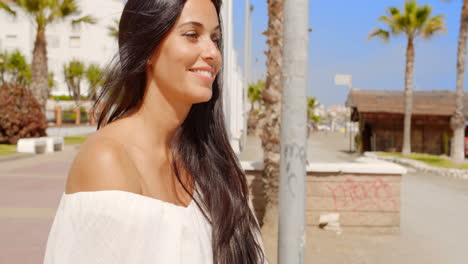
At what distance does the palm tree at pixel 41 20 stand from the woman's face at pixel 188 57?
80.1 ft

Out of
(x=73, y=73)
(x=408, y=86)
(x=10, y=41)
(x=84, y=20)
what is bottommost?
(x=408, y=86)

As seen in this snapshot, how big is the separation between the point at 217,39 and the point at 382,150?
28.6 meters

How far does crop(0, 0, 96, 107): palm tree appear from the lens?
23.4 metres

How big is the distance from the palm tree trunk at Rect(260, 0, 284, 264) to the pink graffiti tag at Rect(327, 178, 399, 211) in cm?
95

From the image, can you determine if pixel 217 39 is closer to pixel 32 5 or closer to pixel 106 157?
pixel 106 157

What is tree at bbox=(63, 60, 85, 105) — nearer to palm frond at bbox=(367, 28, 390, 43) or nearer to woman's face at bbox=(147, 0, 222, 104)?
palm frond at bbox=(367, 28, 390, 43)

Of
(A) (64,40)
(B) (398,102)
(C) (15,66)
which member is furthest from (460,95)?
(A) (64,40)

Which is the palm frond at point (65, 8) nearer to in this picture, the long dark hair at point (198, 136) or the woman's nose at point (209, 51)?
the long dark hair at point (198, 136)

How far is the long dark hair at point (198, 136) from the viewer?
1.42m

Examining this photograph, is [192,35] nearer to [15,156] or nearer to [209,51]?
[209,51]

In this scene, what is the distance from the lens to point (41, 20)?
23.7 meters

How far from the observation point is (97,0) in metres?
53.4

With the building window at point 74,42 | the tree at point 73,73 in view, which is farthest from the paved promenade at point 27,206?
the building window at point 74,42

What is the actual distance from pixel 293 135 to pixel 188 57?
1.63m
